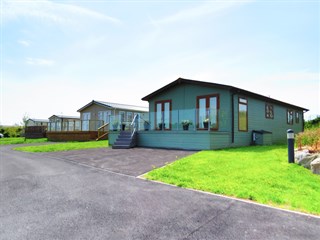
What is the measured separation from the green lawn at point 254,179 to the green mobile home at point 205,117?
4.40 metres

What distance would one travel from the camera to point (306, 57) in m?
11.9

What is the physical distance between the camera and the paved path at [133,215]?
10.4 ft

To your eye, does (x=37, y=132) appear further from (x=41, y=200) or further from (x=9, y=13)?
(x=41, y=200)

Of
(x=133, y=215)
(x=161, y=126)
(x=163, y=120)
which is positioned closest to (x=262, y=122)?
(x=163, y=120)

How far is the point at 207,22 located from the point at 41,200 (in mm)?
9532

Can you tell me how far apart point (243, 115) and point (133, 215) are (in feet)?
40.0

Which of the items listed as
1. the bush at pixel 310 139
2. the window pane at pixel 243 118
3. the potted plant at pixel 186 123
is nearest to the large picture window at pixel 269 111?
the window pane at pixel 243 118

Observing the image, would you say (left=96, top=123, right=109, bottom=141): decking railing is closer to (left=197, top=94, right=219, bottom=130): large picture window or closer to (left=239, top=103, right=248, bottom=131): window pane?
(left=197, top=94, right=219, bottom=130): large picture window

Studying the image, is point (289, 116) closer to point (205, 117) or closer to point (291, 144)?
point (205, 117)

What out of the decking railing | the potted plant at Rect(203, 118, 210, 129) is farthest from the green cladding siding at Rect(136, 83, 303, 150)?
the decking railing

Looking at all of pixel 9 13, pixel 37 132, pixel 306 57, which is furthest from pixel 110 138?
pixel 37 132

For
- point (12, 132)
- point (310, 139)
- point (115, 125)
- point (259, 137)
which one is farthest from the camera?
point (12, 132)

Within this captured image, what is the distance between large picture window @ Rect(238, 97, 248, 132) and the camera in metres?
14.1

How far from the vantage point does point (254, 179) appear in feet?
19.4
